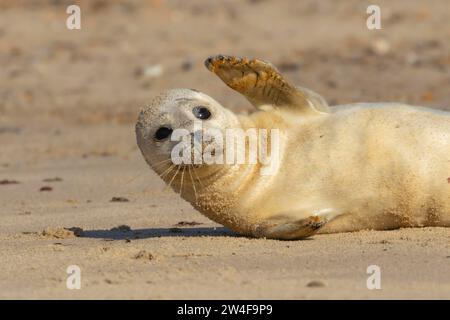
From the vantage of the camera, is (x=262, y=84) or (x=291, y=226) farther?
(x=262, y=84)

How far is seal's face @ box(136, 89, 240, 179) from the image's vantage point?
572 centimetres

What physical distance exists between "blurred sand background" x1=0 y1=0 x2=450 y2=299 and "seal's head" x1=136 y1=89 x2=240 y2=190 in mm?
445

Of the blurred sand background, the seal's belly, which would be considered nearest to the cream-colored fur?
the seal's belly

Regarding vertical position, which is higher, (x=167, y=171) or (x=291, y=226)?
(x=167, y=171)

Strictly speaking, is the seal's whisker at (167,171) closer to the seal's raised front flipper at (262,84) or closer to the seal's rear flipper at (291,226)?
the seal's rear flipper at (291,226)

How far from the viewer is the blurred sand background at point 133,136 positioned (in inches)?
193

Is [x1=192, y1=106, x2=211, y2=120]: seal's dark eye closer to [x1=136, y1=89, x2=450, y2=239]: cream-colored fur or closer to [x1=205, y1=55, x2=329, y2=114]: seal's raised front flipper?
[x1=136, y1=89, x2=450, y2=239]: cream-colored fur

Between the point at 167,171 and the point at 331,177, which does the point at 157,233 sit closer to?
the point at 167,171

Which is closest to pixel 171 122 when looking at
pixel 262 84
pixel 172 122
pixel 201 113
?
pixel 172 122

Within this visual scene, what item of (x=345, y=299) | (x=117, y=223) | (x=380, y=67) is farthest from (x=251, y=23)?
(x=345, y=299)

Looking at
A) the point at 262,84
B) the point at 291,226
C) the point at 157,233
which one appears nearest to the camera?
the point at 291,226

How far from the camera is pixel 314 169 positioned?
584 cm

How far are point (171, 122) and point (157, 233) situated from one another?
77 cm

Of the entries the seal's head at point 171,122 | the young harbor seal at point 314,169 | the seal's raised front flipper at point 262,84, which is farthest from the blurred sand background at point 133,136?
the seal's raised front flipper at point 262,84
